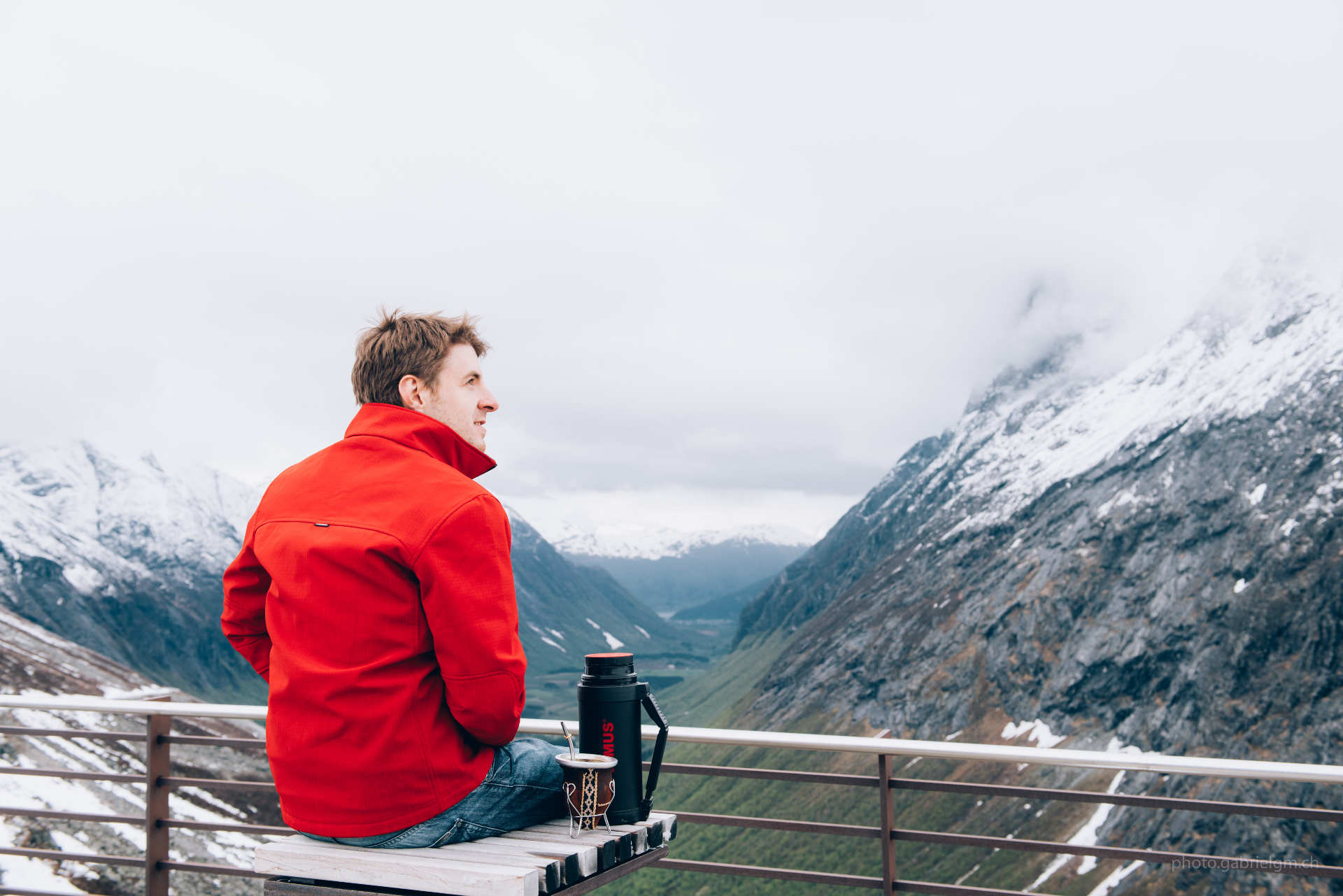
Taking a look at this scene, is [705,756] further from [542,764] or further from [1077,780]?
[542,764]

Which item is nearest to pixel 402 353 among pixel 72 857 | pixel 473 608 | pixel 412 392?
pixel 412 392

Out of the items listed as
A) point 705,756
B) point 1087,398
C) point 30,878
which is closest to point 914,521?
point 1087,398

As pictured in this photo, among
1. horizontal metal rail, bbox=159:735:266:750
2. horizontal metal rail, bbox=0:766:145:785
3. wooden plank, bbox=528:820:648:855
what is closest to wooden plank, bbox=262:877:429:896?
wooden plank, bbox=528:820:648:855

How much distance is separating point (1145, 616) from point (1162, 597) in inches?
119

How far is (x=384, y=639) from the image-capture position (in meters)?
2.61

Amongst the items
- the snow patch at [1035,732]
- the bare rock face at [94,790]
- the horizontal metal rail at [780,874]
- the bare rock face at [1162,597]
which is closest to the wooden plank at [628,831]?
the horizontal metal rail at [780,874]

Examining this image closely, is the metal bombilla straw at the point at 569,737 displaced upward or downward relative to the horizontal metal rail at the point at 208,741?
downward

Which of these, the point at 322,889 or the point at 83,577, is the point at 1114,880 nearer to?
the point at 322,889

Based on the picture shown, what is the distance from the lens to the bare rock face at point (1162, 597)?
3231 inches

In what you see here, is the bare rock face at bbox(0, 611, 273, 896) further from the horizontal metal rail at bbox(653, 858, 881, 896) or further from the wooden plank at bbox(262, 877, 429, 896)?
the horizontal metal rail at bbox(653, 858, 881, 896)

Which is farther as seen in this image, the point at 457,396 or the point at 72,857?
the point at 72,857

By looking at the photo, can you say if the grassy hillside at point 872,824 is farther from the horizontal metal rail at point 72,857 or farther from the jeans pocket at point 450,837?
the jeans pocket at point 450,837

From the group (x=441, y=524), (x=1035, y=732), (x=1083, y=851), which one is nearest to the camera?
(x=441, y=524)

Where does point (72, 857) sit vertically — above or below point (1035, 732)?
below
